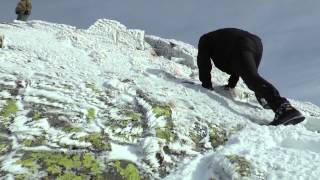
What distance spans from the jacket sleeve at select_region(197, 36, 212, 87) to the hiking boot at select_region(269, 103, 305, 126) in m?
2.95

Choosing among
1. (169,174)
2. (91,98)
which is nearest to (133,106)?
(91,98)

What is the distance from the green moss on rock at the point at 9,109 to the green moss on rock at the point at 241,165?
3537 mm

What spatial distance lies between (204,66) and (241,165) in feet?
19.9

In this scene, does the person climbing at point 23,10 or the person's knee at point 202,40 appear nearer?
the person's knee at point 202,40

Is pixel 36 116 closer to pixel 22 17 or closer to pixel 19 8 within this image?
pixel 22 17

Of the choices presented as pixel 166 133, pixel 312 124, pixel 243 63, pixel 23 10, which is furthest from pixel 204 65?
pixel 23 10

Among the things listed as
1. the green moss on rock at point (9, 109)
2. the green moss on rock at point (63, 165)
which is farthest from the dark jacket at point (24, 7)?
the green moss on rock at point (63, 165)

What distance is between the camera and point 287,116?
8.69m

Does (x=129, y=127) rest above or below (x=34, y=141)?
above

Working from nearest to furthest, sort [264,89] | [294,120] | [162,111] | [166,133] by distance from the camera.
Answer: [166,133] → [294,120] → [162,111] → [264,89]

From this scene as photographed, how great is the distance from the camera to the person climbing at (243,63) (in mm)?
8906

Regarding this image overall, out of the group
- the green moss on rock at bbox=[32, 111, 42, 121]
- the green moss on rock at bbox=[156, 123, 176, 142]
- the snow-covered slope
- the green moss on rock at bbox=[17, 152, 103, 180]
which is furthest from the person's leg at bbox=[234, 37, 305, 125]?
the green moss on rock at bbox=[32, 111, 42, 121]

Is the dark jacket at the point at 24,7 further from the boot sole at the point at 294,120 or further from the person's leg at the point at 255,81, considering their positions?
the boot sole at the point at 294,120

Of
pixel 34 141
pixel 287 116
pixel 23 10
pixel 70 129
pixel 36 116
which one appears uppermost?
pixel 23 10
